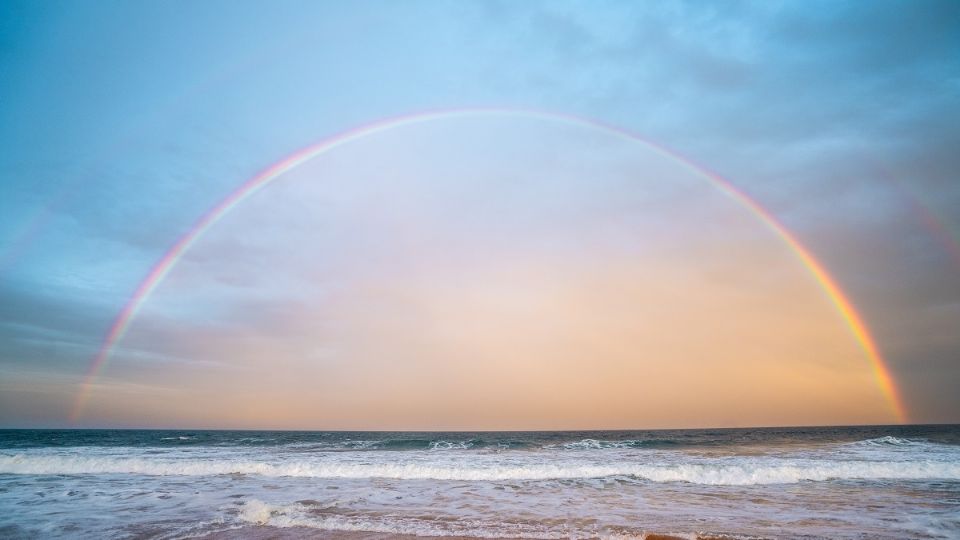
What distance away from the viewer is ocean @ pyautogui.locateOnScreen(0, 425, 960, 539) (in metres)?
10.4

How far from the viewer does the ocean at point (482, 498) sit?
34.2 feet

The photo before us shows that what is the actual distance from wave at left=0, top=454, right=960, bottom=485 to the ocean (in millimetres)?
77

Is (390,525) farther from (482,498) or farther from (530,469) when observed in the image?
(530,469)

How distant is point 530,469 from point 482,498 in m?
7.84

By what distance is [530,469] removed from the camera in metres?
22.1

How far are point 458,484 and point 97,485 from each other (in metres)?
12.9

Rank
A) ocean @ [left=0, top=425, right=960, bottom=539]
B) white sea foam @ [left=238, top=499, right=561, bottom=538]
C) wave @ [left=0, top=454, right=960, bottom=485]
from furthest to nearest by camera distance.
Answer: wave @ [left=0, top=454, right=960, bottom=485] → ocean @ [left=0, top=425, right=960, bottom=539] → white sea foam @ [left=238, top=499, right=561, bottom=538]

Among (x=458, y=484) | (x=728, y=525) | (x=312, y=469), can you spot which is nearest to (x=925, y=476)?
(x=728, y=525)

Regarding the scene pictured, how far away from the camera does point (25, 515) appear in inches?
476

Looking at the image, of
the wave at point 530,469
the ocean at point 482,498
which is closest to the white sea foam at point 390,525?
the ocean at point 482,498

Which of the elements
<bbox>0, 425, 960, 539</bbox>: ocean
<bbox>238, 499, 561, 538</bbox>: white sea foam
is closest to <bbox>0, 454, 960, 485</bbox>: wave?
<bbox>0, 425, 960, 539</bbox>: ocean

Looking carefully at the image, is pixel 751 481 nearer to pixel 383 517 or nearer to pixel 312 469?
pixel 383 517

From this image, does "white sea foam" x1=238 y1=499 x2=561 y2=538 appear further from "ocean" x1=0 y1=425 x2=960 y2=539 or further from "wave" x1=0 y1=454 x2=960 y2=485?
"wave" x1=0 y1=454 x2=960 y2=485

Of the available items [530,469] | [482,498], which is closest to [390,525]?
[482,498]
